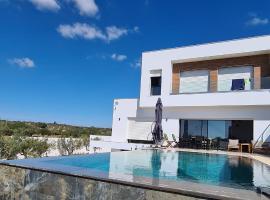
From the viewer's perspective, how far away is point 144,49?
25719mm

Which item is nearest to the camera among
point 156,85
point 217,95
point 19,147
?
point 19,147

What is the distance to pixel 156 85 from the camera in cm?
2453

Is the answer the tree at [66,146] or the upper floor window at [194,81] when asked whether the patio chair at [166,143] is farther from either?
the tree at [66,146]

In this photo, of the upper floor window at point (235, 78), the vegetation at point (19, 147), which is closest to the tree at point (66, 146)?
the vegetation at point (19, 147)

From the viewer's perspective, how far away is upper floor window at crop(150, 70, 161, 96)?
24.3 metres

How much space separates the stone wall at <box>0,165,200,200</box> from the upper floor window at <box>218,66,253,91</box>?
1713cm

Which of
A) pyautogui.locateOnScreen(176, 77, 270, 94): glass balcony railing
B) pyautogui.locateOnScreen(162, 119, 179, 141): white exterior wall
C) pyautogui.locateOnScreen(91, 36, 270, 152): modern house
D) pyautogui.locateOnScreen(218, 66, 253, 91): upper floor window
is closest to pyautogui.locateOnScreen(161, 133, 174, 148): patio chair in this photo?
pyautogui.locateOnScreen(162, 119, 179, 141): white exterior wall

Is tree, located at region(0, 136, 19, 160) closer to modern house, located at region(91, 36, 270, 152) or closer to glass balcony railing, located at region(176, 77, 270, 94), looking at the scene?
modern house, located at region(91, 36, 270, 152)

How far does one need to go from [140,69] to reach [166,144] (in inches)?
277

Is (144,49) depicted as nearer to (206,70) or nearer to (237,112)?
(206,70)

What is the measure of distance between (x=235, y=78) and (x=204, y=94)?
2380 mm

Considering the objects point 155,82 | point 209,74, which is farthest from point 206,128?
point 155,82

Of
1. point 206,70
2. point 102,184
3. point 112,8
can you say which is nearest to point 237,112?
point 206,70

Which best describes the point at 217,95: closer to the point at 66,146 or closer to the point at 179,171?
the point at 66,146
